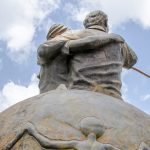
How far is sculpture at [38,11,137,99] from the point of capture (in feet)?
15.5

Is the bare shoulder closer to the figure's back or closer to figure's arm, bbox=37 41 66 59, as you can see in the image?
the figure's back

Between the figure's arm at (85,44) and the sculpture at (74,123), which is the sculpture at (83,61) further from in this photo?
the sculpture at (74,123)

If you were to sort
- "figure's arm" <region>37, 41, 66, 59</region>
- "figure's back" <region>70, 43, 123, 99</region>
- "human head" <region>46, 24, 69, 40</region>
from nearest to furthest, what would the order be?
1. "figure's back" <region>70, 43, 123, 99</region>
2. "figure's arm" <region>37, 41, 66, 59</region>
3. "human head" <region>46, 24, 69, 40</region>

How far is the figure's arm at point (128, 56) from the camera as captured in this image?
527cm

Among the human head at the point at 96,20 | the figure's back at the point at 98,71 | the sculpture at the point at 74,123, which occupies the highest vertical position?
the human head at the point at 96,20

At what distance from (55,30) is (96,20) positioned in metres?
0.45

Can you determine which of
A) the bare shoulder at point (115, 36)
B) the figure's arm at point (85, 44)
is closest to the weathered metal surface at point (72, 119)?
the figure's arm at point (85, 44)

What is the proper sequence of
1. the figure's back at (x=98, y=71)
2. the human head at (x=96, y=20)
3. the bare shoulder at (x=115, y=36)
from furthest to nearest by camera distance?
the human head at (x=96, y=20), the bare shoulder at (x=115, y=36), the figure's back at (x=98, y=71)

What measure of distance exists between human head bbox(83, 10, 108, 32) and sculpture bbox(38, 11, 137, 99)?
342mm

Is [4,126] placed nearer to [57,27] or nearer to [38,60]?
[38,60]

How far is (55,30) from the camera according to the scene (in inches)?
205

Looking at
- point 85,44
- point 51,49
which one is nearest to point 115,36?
point 85,44

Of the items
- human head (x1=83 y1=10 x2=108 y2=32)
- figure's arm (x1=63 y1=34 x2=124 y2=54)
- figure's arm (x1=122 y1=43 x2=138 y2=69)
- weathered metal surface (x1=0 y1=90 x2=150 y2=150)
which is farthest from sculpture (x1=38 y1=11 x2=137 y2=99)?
weathered metal surface (x1=0 y1=90 x2=150 y2=150)

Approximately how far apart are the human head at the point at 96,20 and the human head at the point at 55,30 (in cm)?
28
